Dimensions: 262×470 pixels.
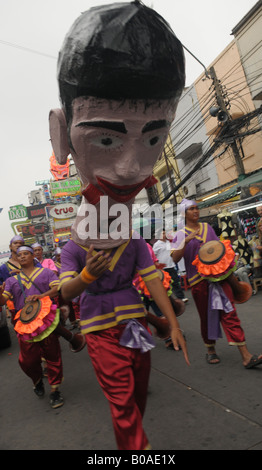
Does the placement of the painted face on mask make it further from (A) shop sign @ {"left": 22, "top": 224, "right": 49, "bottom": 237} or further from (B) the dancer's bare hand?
(A) shop sign @ {"left": 22, "top": 224, "right": 49, "bottom": 237}

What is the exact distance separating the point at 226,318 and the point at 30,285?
2.18 m

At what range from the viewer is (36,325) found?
3646mm

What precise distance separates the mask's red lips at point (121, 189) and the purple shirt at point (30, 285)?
2267 millimetres

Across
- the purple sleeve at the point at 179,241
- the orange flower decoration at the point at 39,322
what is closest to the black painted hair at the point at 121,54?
the purple sleeve at the point at 179,241

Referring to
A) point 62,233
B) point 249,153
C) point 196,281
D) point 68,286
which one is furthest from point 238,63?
point 62,233

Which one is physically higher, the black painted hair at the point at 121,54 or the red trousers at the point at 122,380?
the black painted hair at the point at 121,54

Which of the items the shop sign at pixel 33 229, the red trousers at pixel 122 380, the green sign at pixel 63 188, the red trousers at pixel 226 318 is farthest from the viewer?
the shop sign at pixel 33 229

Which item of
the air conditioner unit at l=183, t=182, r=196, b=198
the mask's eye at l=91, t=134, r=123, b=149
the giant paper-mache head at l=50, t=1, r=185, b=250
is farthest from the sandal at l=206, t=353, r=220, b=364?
the air conditioner unit at l=183, t=182, r=196, b=198

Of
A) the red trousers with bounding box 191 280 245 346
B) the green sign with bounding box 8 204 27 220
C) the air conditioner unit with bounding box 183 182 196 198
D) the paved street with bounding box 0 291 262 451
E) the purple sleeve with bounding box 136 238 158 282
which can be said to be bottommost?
the paved street with bounding box 0 291 262 451

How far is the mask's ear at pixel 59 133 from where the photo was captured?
2076 mm

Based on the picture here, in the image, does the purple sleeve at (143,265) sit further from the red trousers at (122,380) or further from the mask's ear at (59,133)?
the mask's ear at (59,133)

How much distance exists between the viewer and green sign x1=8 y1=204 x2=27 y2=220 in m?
53.3

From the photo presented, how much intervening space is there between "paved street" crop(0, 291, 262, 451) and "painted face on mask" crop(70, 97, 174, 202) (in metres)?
1.83

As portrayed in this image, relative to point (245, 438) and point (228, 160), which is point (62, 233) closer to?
point (228, 160)
